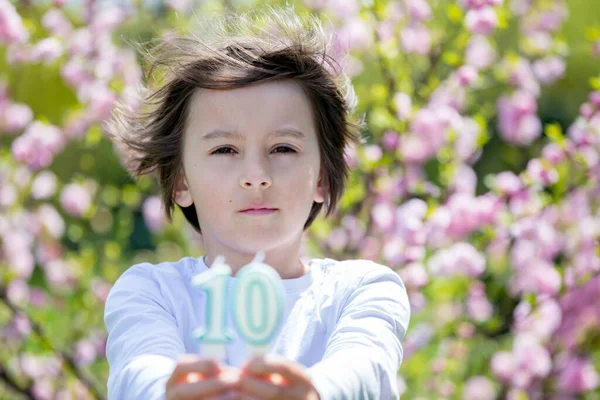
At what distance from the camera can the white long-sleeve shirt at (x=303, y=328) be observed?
126 centimetres

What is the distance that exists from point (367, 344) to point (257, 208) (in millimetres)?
318

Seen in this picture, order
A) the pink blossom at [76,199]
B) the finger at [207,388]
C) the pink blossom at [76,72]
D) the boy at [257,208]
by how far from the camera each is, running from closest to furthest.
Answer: the finger at [207,388], the boy at [257,208], the pink blossom at [76,72], the pink blossom at [76,199]

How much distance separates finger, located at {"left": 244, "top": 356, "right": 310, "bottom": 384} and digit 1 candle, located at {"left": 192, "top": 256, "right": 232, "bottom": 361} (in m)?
0.05

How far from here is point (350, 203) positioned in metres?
3.04

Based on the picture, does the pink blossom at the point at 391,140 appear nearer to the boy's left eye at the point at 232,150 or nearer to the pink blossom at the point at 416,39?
the pink blossom at the point at 416,39

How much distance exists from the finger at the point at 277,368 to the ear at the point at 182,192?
2.41ft

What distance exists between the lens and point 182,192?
5.86ft

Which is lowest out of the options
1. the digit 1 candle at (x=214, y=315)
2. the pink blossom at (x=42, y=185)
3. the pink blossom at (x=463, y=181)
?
the pink blossom at (x=42, y=185)

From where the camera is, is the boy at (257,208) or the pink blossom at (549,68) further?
the pink blossom at (549,68)

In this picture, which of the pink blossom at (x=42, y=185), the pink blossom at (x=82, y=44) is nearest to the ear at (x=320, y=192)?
the pink blossom at (x=82, y=44)

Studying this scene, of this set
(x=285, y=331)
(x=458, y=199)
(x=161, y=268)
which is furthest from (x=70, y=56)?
(x=285, y=331)

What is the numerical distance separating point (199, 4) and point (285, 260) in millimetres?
1943

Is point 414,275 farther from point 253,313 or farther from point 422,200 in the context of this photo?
point 253,313

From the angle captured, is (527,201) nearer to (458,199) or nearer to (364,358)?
(458,199)
